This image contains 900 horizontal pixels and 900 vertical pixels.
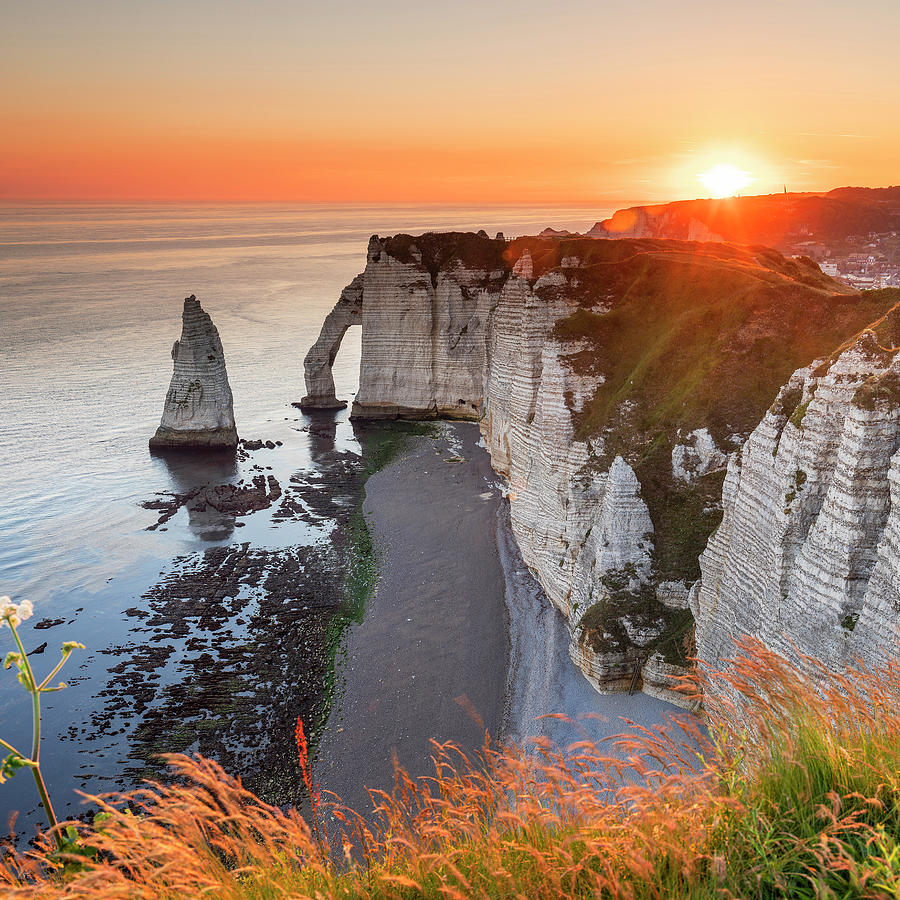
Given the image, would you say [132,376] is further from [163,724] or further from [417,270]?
[163,724]

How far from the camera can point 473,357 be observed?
57406 millimetres

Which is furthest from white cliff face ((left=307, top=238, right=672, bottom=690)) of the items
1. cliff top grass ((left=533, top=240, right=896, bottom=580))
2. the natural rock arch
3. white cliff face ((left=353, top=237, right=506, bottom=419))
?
cliff top grass ((left=533, top=240, right=896, bottom=580))

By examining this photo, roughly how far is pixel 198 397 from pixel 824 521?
→ 46.6m

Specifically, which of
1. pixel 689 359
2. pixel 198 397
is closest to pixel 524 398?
pixel 689 359

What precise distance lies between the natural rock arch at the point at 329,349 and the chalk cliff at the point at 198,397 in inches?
421

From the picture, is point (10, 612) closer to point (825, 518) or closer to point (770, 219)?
point (825, 518)

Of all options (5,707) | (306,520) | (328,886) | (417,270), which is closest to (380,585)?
(306,520)

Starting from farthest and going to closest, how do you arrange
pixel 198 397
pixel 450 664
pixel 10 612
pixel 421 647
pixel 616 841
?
pixel 198 397, pixel 421 647, pixel 450 664, pixel 10 612, pixel 616 841

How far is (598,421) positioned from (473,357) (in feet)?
105

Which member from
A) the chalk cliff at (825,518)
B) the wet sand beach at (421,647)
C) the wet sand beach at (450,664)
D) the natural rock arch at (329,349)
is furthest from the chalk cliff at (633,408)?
the natural rock arch at (329,349)

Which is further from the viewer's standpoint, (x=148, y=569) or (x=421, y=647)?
(x=148, y=569)

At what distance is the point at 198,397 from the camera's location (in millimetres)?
51562

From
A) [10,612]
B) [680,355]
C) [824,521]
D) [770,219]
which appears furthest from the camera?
[770,219]

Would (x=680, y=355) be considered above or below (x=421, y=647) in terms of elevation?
above
